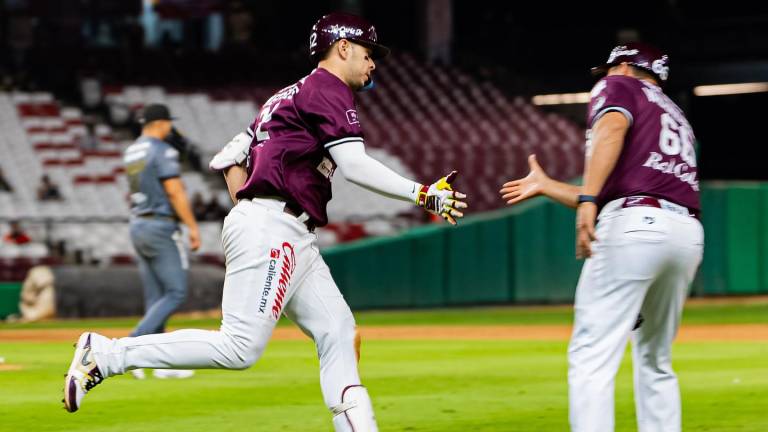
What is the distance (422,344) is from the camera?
1287 cm

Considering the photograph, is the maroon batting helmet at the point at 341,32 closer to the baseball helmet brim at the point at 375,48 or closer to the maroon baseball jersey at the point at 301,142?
the baseball helmet brim at the point at 375,48

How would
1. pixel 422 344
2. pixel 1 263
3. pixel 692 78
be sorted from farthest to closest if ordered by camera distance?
pixel 692 78 → pixel 1 263 → pixel 422 344

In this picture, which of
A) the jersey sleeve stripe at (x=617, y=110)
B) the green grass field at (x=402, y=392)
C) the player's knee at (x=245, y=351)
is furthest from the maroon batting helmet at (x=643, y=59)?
the green grass field at (x=402, y=392)

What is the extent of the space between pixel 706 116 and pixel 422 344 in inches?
831

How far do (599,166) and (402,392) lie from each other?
383 centimetres

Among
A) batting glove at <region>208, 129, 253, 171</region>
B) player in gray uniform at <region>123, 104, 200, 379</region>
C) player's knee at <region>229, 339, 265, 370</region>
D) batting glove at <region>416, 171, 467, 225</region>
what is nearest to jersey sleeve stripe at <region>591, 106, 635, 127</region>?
batting glove at <region>416, 171, 467, 225</region>

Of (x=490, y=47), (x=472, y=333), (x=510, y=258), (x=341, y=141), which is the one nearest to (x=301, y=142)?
(x=341, y=141)

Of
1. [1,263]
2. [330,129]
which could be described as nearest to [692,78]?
[1,263]

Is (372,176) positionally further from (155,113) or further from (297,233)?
(155,113)

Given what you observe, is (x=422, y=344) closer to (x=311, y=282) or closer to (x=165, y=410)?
(x=165, y=410)

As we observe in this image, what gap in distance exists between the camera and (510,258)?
19453 millimetres

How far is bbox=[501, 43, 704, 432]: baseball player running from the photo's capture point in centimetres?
514

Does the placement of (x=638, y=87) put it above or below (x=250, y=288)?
above

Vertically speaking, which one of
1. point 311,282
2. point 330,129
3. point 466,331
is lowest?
point 466,331
